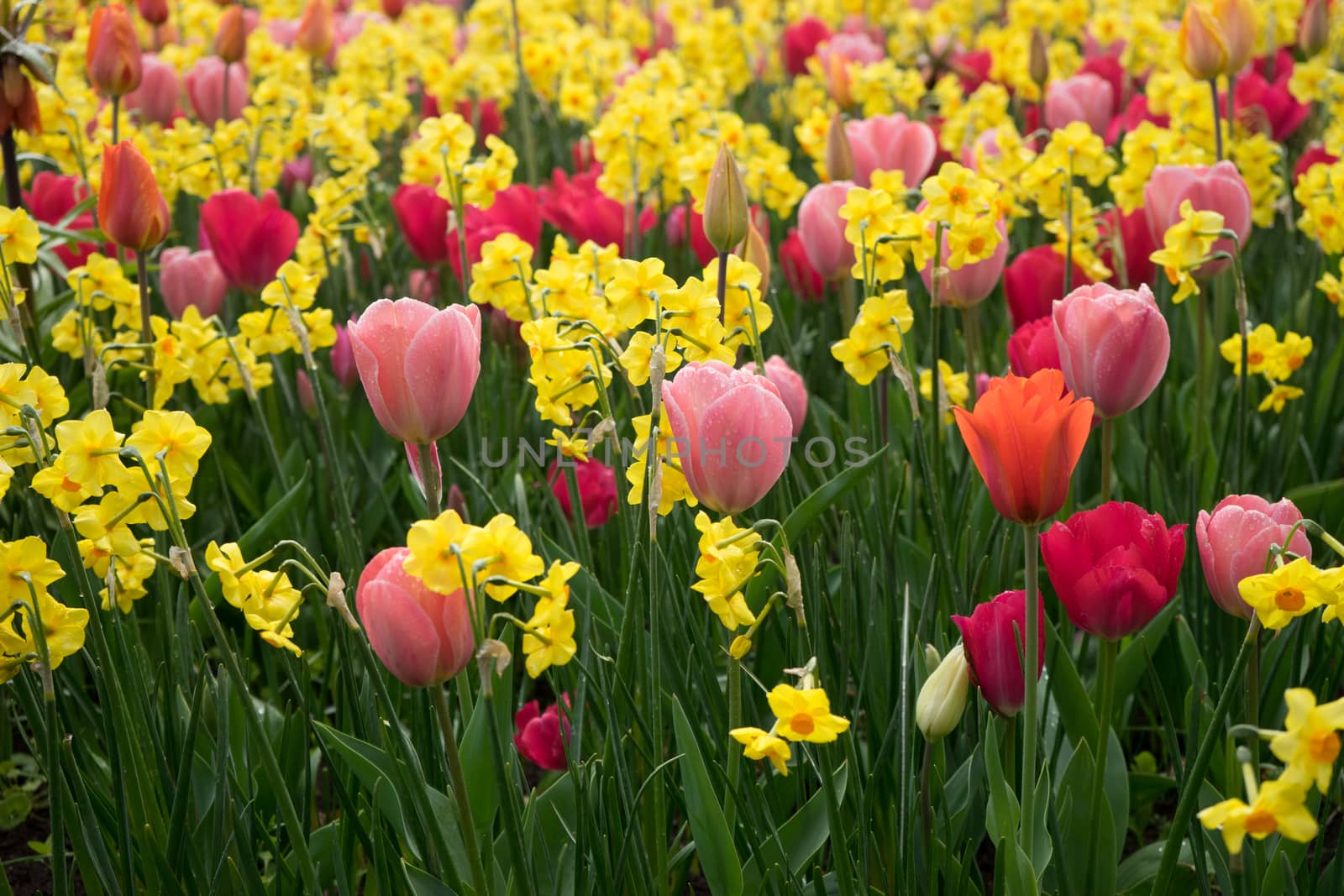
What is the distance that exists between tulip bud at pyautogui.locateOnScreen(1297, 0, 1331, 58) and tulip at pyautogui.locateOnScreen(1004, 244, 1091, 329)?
5.87ft

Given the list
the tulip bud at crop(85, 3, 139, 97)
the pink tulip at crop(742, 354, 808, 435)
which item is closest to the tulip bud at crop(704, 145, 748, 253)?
the pink tulip at crop(742, 354, 808, 435)

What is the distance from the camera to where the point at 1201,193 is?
218 cm

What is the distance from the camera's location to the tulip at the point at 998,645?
4.11 feet

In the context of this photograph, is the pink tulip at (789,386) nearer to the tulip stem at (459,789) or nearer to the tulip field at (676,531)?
the tulip field at (676,531)

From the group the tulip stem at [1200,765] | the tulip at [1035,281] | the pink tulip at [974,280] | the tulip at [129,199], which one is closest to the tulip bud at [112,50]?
the tulip at [129,199]

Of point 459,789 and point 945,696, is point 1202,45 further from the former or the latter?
point 459,789

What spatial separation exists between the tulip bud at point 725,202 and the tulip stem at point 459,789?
0.81m

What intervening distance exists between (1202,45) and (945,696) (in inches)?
72.0

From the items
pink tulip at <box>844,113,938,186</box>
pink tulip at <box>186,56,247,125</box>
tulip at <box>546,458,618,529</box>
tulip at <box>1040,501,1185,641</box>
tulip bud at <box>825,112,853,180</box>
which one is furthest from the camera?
pink tulip at <box>186,56,247,125</box>

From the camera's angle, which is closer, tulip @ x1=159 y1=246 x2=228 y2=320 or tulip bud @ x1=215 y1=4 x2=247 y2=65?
tulip @ x1=159 y1=246 x2=228 y2=320

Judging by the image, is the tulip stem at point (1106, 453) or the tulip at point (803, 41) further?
the tulip at point (803, 41)

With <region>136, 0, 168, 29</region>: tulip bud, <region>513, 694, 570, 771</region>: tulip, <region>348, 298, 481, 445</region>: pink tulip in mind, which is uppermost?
<region>136, 0, 168, 29</region>: tulip bud

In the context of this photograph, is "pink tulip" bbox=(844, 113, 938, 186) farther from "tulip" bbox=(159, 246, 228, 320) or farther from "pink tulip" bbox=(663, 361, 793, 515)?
"pink tulip" bbox=(663, 361, 793, 515)

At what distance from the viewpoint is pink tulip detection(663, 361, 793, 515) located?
1.20 metres
